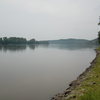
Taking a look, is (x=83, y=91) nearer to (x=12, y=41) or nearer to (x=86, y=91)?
(x=86, y=91)

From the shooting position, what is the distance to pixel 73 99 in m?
9.66

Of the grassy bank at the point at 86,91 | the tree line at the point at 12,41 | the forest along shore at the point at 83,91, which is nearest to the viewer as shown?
the grassy bank at the point at 86,91

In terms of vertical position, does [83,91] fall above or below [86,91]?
below

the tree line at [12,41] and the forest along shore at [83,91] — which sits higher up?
the tree line at [12,41]

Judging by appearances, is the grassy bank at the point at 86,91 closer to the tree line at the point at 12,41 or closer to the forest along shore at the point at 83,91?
the forest along shore at the point at 83,91

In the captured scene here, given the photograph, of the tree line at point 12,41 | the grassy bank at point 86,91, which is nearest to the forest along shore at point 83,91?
the grassy bank at point 86,91

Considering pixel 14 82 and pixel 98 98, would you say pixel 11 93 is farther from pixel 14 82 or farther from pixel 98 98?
pixel 98 98

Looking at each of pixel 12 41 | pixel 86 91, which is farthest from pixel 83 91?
pixel 12 41

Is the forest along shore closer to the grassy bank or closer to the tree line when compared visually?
the grassy bank

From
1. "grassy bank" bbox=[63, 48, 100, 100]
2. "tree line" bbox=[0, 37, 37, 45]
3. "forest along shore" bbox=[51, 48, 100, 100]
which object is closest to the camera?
"grassy bank" bbox=[63, 48, 100, 100]

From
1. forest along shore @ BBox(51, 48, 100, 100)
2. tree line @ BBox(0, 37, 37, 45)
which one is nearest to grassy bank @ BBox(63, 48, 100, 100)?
forest along shore @ BBox(51, 48, 100, 100)

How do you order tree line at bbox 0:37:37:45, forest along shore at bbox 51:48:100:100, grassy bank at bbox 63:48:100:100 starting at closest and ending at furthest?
grassy bank at bbox 63:48:100:100, forest along shore at bbox 51:48:100:100, tree line at bbox 0:37:37:45

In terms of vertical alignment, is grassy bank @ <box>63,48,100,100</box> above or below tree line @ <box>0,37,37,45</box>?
below

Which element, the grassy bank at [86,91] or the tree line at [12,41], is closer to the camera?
the grassy bank at [86,91]
